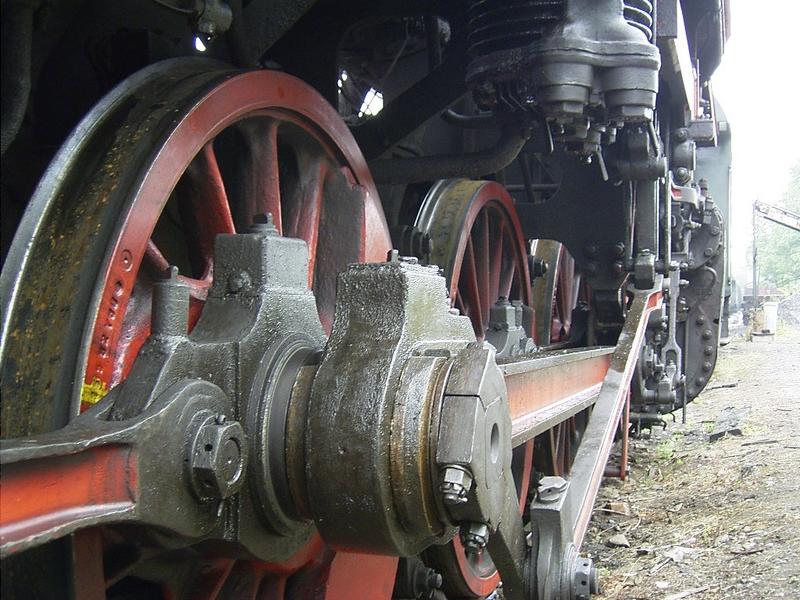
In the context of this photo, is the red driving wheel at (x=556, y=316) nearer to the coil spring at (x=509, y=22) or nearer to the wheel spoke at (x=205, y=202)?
the coil spring at (x=509, y=22)

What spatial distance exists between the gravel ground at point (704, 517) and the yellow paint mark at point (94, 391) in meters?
2.27

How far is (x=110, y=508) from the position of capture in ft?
3.27

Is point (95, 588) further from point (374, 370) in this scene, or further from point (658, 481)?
point (658, 481)

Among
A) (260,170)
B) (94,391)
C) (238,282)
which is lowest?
(94,391)

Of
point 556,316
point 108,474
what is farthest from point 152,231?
point 556,316

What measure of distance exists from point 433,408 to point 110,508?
1.43 feet

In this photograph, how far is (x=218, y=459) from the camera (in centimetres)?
114

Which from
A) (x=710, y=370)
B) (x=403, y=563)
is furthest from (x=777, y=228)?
(x=403, y=563)

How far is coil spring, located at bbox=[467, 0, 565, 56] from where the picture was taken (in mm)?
2160

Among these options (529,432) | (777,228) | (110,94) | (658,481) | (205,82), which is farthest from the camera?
(777,228)

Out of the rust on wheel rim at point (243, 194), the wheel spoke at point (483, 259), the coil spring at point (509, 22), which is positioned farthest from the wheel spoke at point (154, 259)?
the wheel spoke at point (483, 259)

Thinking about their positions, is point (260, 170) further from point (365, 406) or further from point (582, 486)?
point (582, 486)

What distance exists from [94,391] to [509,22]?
145 cm

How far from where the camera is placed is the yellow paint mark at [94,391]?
4.01 ft
